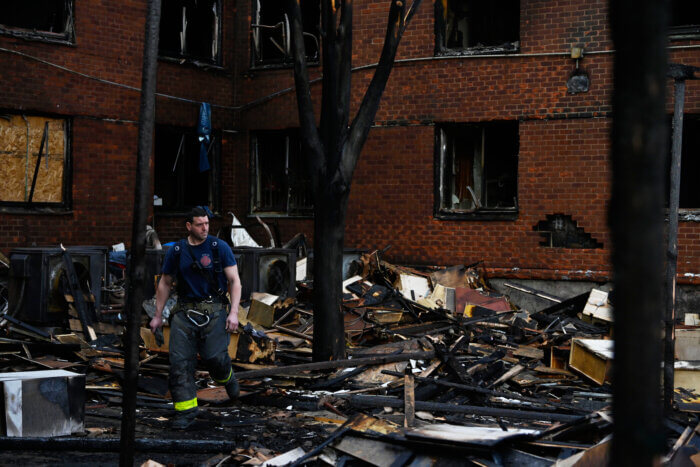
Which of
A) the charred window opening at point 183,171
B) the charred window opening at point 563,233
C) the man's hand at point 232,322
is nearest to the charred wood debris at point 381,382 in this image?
the man's hand at point 232,322

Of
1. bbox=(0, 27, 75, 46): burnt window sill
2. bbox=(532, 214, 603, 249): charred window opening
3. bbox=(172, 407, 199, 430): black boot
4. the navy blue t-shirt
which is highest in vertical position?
bbox=(0, 27, 75, 46): burnt window sill

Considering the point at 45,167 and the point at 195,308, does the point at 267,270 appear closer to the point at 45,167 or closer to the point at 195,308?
the point at 45,167

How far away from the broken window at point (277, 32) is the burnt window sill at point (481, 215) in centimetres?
477

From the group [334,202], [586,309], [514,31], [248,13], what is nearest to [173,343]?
[334,202]

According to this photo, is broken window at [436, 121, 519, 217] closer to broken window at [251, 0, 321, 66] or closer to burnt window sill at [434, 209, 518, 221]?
burnt window sill at [434, 209, 518, 221]

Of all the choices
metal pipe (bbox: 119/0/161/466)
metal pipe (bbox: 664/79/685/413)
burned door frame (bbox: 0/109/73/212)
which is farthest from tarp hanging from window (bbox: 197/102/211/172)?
metal pipe (bbox: 119/0/161/466)

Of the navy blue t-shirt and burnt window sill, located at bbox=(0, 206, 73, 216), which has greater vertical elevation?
burnt window sill, located at bbox=(0, 206, 73, 216)

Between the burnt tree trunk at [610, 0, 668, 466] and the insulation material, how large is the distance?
1476cm

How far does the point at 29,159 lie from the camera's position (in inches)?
591

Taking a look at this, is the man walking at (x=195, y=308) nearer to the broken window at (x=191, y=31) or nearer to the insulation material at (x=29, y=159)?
the insulation material at (x=29, y=159)

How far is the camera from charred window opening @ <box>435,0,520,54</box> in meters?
15.6

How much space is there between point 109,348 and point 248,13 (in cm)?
993

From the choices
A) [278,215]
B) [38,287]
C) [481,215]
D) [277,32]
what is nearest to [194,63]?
[277,32]

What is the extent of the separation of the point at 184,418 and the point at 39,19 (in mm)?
10641
